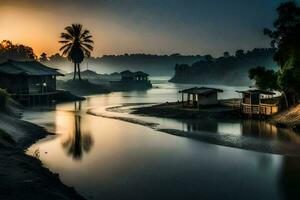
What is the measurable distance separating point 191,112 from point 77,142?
22.2m

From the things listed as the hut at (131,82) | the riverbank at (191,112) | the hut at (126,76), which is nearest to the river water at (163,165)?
the riverbank at (191,112)

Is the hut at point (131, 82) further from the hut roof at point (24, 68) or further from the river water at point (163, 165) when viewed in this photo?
the river water at point (163, 165)

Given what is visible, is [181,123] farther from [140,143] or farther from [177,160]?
[177,160]

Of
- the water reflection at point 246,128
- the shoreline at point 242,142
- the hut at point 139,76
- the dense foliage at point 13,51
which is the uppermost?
the dense foliage at point 13,51

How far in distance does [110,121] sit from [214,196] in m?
36.2

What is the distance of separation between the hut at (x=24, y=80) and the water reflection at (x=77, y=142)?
31.0m

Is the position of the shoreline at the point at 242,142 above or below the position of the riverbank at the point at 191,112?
below

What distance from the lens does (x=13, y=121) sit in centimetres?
4584

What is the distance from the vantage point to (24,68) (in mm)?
84688

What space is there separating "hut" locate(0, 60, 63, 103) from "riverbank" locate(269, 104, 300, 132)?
47.5 m

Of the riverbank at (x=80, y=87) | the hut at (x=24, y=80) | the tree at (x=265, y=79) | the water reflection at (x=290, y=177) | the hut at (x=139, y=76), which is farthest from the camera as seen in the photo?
the hut at (x=139, y=76)

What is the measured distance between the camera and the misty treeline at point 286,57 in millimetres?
52156

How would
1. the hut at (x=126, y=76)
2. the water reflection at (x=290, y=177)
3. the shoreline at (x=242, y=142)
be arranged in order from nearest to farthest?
the water reflection at (x=290, y=177), the shoreline at (x=242, y=142), the hut at (x=126, y=76)

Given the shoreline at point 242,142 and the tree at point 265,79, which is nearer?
the shoreline at point 242,142
